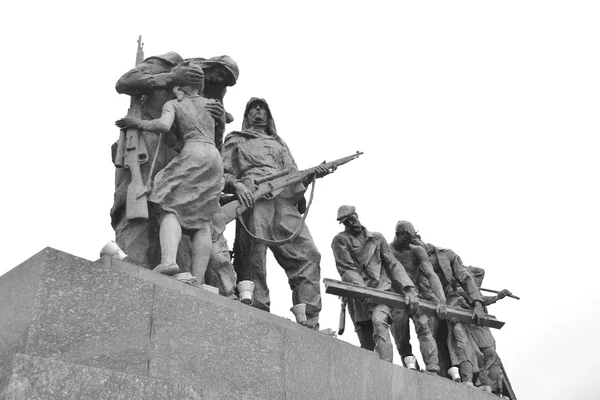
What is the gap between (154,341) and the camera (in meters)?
5.63

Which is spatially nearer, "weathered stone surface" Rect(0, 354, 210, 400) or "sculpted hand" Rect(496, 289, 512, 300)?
"weathered stone surface" Rect(0, 354, 210, 400)

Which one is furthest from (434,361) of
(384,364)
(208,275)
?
(208,275)

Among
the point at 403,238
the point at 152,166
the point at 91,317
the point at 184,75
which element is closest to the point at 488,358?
the point at 403,238

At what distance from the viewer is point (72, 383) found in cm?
463

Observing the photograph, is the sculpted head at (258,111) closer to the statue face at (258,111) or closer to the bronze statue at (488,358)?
the statue face at (258,111)

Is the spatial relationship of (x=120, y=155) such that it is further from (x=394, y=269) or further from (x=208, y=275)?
(x=394, y=269)

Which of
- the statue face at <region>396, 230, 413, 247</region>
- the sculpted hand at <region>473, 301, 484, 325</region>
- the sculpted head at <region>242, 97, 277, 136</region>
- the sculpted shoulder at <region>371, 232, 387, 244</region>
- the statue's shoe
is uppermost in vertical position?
the sculpted head at <region>242, 97, 277, 136</region>

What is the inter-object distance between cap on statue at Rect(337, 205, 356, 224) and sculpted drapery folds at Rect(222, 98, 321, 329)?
4.31 ft

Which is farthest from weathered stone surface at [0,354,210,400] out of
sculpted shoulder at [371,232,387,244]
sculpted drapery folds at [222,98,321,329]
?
sculpted shoulder at [371,232,387,244]

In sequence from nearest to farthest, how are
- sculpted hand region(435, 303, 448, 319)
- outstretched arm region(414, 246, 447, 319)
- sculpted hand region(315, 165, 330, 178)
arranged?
sculpted hand region(315, 165, 330, 178) → sculpted hand region(435, 303, 448, 319) → outstretched arm region(414, 246, 447, 319)

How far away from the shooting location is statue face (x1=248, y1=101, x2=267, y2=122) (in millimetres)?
10398

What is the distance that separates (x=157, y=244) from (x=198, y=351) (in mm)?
1811

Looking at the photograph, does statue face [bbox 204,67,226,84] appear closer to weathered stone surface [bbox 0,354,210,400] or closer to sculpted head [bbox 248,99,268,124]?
sculpted head [bbox 248,99,268,124]

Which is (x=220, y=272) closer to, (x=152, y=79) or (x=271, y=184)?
(x=271, y=184)
